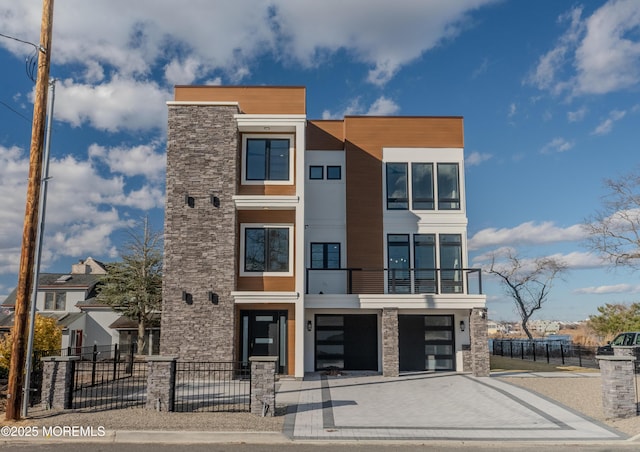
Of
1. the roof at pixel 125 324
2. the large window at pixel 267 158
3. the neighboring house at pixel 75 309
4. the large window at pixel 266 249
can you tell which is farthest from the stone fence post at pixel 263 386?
the neighboring house at pixel 75 309

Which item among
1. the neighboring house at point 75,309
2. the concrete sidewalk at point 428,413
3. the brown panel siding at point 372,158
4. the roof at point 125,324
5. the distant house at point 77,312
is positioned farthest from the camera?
the neighboring house at point 75,309

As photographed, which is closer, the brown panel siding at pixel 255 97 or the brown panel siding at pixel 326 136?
the brown panel siding at pixel 255 97

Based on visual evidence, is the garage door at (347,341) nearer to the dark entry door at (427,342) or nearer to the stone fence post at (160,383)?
the dark entry door at (427,342)

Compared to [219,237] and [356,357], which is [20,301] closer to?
[219,237]

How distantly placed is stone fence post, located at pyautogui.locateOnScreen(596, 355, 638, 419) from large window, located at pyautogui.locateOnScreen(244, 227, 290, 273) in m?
9.77

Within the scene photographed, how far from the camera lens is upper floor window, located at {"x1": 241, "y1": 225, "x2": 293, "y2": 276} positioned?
1725 cm

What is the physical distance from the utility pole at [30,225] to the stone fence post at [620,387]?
12162 millimetres

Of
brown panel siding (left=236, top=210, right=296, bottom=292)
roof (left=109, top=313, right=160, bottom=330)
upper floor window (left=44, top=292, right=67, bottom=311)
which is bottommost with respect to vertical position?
roof (left=109, top=313, right=160, bottom=330)

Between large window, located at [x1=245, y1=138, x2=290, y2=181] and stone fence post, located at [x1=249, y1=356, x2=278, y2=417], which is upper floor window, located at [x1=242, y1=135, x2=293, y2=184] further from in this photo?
stone fence post, located at [x1=249, y1=356, x2=278, y2=417]

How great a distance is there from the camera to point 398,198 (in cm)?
1973

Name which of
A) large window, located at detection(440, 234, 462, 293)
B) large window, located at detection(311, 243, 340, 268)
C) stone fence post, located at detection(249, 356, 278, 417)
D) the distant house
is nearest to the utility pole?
stone fence post, located at detection(249, 356, 278, 417)

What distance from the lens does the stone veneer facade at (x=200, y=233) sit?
53.2 ft

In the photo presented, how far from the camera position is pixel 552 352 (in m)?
26.5

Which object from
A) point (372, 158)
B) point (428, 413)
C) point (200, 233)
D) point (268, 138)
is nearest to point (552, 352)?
point (372, 158)
